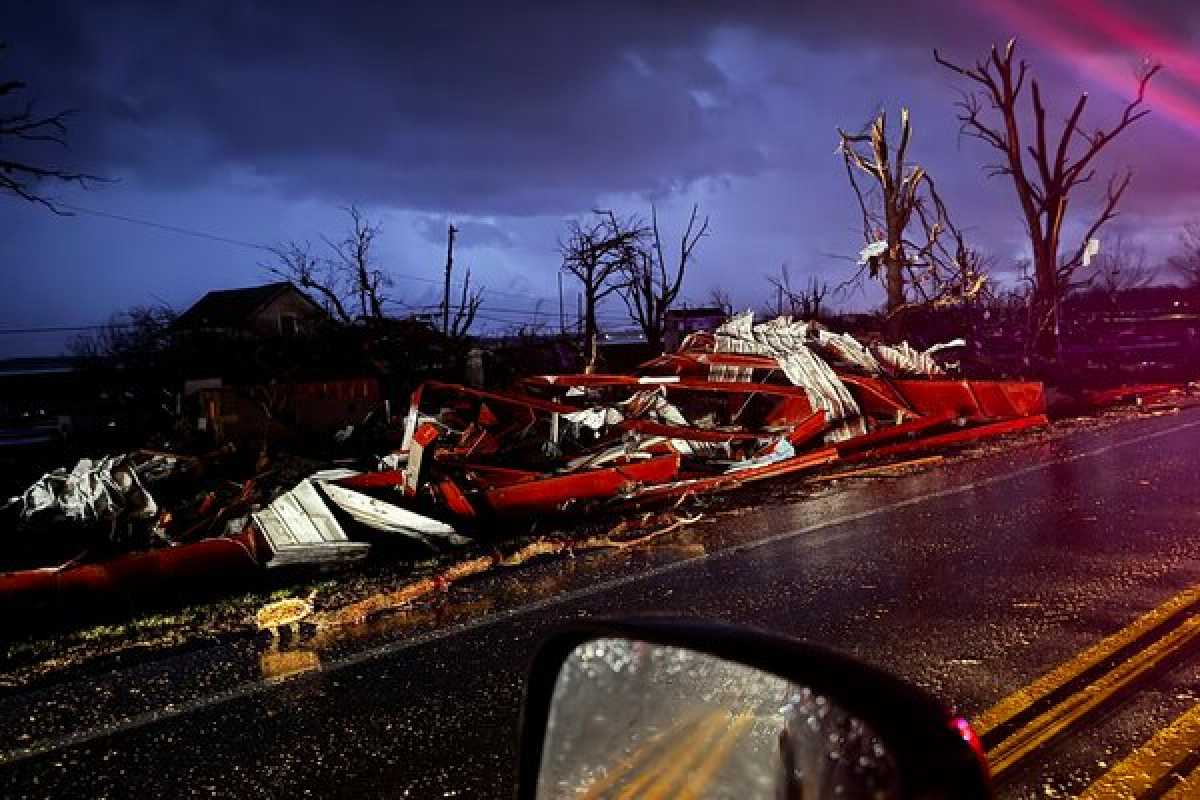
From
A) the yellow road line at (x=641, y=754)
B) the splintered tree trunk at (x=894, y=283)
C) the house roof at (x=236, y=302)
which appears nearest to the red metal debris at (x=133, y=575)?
the yellow road line at (x=641, y=754)

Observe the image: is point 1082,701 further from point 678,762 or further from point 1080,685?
point 678,762

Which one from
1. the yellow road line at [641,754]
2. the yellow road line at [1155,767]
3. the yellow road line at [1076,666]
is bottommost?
the yellow road line at [1076,666]

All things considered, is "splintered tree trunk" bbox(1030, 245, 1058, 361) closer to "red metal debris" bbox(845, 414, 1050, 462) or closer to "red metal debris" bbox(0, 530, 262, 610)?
"red metal debris" bbox(845, 414, 1050, 462)

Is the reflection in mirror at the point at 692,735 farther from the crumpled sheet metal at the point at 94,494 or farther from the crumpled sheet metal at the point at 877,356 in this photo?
the crumpled sheet metal at the point at 877,356

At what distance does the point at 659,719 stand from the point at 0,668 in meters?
5.25

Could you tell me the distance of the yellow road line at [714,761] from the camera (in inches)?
48.3

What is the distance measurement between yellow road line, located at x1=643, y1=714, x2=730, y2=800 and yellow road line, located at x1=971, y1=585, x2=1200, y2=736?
8.28 ft

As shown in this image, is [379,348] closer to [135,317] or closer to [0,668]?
[0,668]

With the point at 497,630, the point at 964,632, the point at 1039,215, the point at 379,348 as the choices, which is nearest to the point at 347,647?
the point at 497,630

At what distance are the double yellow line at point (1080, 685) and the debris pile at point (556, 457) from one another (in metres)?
5.06

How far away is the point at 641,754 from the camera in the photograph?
1312mm

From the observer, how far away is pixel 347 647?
4.84m

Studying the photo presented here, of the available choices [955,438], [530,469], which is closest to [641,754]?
[530,469]

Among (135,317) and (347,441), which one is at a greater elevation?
(135,317)
